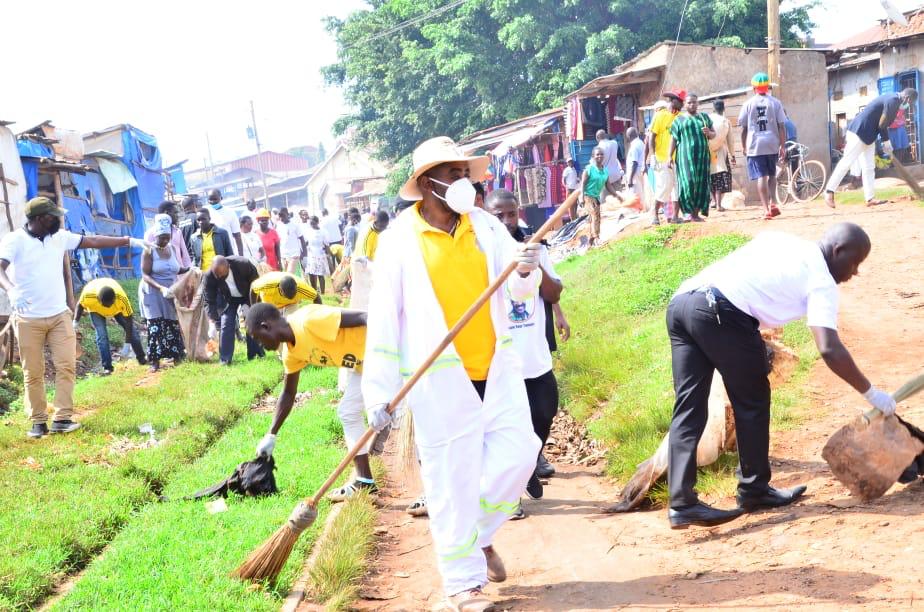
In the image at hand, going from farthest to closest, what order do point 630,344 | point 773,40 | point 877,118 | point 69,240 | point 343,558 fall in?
point 773,40 → point 877,118 → point 630,344 → point 69,240 → point 343,558

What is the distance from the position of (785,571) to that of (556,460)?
3.27 m

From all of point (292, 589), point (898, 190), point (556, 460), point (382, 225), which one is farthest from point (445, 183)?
point (898, 190)

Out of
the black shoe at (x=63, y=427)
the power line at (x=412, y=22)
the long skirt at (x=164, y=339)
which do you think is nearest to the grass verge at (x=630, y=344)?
the black shoe at (x=63, y=427)

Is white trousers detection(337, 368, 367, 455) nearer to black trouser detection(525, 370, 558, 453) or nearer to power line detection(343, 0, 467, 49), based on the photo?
black trouser detection(525, 370, 558, 453)

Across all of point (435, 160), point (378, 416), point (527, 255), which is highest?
point (435, 160)

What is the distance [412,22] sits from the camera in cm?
3453

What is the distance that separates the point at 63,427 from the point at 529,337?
542 centimetres

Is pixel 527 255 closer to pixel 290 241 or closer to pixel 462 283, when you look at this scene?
pixel 462 283

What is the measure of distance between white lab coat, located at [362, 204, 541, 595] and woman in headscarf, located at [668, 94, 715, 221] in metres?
8.93

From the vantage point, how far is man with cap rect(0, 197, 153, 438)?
864 centimetres

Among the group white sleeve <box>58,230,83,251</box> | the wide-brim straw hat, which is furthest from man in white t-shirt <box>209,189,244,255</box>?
the wide-brim straw hat

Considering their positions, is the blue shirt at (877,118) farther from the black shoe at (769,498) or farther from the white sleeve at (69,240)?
the white sleeve at (69,240)

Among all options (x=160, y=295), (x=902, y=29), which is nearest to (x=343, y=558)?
(x=160, y=295)

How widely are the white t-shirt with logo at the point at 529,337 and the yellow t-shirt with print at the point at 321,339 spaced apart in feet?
3.33
